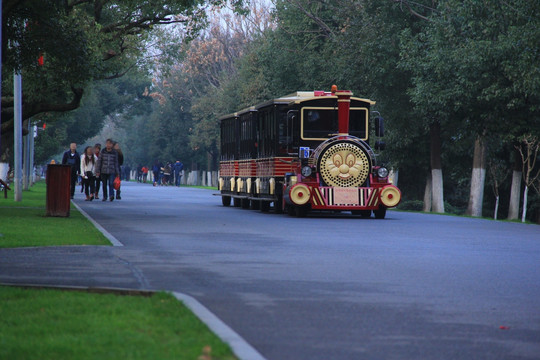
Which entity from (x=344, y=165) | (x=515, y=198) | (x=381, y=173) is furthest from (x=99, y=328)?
(x=515, y=198)

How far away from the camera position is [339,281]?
1126 centimetres

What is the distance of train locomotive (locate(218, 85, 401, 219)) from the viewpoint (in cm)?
2622

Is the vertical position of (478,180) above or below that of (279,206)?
above

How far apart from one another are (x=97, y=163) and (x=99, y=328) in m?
28.0

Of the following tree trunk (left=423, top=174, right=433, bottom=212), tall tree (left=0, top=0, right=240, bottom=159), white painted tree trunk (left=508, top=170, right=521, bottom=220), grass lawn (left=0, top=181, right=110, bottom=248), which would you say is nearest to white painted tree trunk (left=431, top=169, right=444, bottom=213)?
white painted tree trunk (left=508, top=170, right=521, bottom=220)

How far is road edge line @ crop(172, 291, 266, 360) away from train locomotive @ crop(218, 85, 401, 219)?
1717 cm

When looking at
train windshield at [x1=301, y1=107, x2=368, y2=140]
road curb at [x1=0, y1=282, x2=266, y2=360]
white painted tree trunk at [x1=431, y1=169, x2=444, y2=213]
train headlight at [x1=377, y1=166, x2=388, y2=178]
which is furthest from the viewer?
white painted tree trunk at [x1=431, y1=169, x2=444, y2=213]

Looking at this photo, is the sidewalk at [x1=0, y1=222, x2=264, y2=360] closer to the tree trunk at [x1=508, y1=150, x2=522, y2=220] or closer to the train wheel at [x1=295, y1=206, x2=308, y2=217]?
→ the train wheel at [x1=295, y1=206, x2=308, y2=217]

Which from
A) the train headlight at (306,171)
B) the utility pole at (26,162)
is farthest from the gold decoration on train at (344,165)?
the utility pole at (26,162)

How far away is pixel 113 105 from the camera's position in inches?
3652

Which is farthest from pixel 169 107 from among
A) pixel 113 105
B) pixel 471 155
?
pixel 471 155

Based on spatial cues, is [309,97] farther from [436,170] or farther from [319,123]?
[436,170]

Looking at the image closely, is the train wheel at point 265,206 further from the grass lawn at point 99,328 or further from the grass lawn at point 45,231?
the grass lawn at point 99,328

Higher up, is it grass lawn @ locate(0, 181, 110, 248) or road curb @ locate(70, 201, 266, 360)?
grass lawn @ locate(0, 181, 110, 248)
